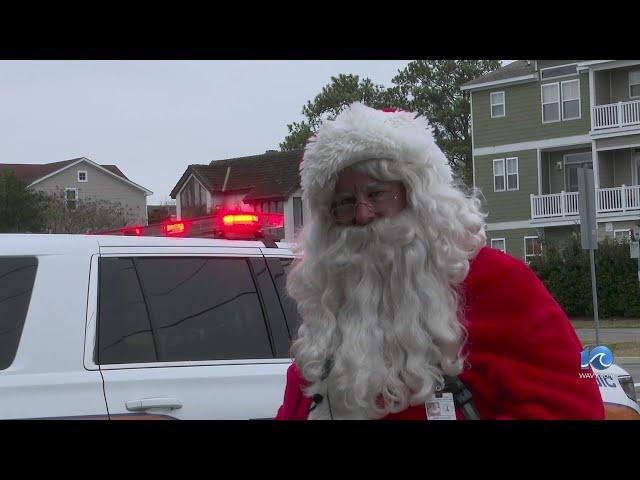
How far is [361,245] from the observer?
7.13 ft

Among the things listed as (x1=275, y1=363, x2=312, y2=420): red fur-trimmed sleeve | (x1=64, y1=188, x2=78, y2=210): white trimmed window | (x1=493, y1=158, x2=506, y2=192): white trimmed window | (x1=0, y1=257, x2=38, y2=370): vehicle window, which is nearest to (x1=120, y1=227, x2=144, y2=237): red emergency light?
(x1=0, y1=257, x2=38, y2=370): vehicle window

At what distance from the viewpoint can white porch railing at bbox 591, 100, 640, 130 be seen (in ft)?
103

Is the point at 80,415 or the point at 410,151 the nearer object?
the point at 410,151

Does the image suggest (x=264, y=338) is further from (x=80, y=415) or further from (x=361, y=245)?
(x=361, y=245)

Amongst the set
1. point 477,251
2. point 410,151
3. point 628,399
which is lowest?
point 628,399

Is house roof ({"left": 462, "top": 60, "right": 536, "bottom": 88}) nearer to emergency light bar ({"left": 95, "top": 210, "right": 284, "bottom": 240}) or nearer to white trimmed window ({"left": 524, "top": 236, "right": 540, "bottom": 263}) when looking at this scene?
white trimmed window ({"left": 524, "top": 236, "right": 540, "bottom": 263})

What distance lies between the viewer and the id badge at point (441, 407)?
1.94m

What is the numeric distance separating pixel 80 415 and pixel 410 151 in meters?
1.76

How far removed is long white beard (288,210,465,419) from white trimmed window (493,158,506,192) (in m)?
33.1

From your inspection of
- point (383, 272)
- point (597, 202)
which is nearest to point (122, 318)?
point (383, 272)

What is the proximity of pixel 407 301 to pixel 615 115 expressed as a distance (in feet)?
104

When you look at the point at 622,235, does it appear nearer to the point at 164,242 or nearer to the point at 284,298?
the point at 284,298

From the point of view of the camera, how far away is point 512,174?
34562 millimetres
